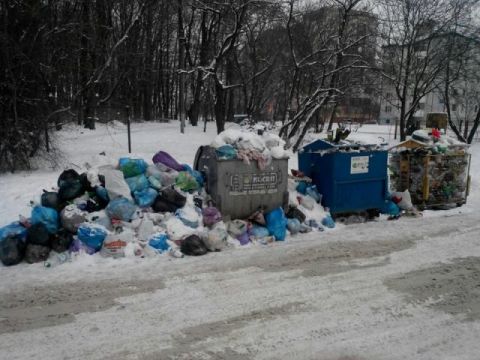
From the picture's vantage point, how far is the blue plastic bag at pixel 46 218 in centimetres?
499

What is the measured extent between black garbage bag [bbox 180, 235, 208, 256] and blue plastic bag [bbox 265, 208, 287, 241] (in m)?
1.13

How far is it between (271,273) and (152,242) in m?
1.52

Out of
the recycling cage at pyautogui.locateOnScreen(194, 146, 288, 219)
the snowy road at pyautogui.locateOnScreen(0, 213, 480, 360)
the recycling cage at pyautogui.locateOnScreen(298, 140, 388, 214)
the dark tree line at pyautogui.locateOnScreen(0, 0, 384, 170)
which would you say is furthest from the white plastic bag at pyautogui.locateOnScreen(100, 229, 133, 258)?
the dark tree line at pyautogui.locateOnScreen(0, 0, 384, 170)

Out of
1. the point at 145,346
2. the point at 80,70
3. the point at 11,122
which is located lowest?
the point at 145,346

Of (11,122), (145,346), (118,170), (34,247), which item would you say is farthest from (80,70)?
(145,346)

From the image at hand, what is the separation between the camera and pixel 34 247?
479cm

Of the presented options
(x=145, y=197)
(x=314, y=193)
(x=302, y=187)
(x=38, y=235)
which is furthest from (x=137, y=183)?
(x=314, y=193)

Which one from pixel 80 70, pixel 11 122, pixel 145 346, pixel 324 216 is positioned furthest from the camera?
pixel 80 70

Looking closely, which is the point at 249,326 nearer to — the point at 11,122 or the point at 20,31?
the point at 11,122

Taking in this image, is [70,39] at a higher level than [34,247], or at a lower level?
higher

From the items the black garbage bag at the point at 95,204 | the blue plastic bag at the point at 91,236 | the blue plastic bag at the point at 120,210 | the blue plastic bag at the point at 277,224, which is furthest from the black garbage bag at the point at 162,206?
the blue plastic bag at the point at 277,224

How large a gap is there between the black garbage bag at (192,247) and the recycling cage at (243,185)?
0.90m

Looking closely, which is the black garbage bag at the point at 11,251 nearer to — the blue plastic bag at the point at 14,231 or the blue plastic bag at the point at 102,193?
the blue plastic bag at the point at 14,231

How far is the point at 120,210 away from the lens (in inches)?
208
